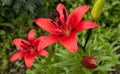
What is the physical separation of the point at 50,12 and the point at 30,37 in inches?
60.1

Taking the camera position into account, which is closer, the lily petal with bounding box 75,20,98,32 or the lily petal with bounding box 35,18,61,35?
the lily petal with bounding box 75,20,98,32

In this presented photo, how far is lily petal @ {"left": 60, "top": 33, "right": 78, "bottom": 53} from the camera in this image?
6.68ft

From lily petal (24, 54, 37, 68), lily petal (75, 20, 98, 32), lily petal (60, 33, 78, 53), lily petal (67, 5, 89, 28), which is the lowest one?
lily petal (24, 54, 37, 68)

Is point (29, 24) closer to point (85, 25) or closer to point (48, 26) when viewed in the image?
point (48, 26)

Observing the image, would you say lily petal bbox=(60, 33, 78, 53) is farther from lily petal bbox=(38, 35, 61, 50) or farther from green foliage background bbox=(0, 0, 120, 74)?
green foliage background bbox=(0, 0, 120, 74)

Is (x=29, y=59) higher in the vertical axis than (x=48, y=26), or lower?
lower

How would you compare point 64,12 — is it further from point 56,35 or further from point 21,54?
point 21,54

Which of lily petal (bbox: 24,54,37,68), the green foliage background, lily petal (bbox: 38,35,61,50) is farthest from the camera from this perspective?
the green foliage background

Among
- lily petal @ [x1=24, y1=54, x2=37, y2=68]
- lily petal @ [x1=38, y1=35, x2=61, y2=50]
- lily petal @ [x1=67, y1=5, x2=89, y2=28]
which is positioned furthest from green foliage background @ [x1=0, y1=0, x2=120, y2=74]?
lily petal @ [x1=38, y1=35, x2=61, y2=50]

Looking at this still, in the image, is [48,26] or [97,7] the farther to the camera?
[48,26]

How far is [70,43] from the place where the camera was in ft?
6.80

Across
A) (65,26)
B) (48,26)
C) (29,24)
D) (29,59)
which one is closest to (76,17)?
(65,26)

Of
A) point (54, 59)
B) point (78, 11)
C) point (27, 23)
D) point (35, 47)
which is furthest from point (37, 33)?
point (78, 11)

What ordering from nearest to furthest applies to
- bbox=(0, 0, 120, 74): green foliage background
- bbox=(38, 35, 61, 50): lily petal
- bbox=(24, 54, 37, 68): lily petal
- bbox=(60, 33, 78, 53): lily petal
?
bbox=(60, 33, 78, 53): lily petal
bbox=(38, 35, 61, 50): lily petal
bbox=(24, 54, 37, 68): lily petal
bbox=(0, 0, 120, 74): green foliage background
